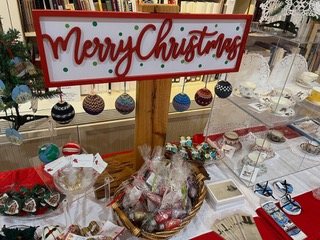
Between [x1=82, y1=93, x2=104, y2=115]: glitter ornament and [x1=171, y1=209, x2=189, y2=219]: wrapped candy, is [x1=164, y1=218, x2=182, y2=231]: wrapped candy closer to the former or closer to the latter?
[x1=171, y1=209, x2=189, y2=219]: wrapped candy

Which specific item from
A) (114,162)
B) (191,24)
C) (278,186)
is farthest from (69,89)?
(278,186)

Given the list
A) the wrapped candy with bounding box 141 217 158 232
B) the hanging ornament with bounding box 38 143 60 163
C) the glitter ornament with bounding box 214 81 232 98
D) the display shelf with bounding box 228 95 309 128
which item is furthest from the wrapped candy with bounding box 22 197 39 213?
the display shelf with bounding box 228 95 309 128

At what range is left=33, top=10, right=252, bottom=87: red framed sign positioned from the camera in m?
0.63

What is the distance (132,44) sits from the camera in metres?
0.71

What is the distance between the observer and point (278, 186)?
1.15 metres

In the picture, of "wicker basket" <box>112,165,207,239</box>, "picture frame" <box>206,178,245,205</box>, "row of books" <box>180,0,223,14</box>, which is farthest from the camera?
"row of books" <box>180,0,223,14</box>

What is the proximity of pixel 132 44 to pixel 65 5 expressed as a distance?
1.20m

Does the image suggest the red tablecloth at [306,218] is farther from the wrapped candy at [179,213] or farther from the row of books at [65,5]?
the row of books at [65,5]

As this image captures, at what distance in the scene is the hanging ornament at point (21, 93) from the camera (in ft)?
2.61

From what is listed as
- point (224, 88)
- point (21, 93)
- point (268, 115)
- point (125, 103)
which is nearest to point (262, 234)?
point (268, 115)

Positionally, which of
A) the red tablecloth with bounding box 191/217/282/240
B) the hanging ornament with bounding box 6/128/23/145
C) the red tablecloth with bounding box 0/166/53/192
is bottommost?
the red tablecloth with bounding box 191/217/282/240

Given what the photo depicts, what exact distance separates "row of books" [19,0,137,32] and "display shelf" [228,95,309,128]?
1.05m

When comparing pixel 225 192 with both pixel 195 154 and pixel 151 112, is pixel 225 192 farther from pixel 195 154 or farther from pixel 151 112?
pixel 151 112

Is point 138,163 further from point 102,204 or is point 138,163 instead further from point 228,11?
point 228,11
